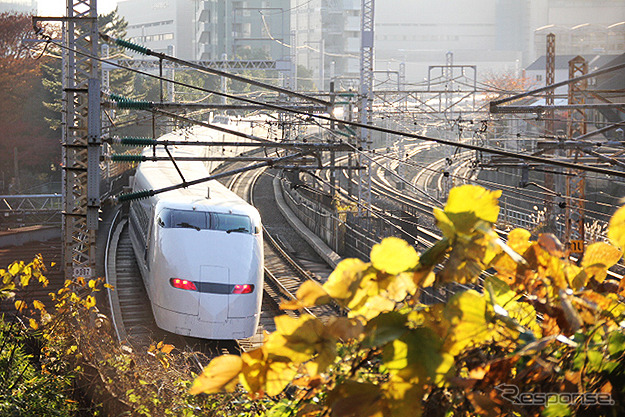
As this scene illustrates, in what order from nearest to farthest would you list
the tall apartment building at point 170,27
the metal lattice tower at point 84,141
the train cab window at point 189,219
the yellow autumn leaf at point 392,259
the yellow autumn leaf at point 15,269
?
1. the yellow autumn leaf at point 392,259
2. the yellow autumn leaf at point 15,269
3. the metal lattice tower at point 84,141
4. the train cab window at point 189,219
5. the tall apartment building at point 170,27

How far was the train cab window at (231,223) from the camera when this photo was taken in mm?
12984

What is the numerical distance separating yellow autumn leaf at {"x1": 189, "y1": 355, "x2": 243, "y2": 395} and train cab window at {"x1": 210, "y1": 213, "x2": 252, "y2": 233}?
11.6 m

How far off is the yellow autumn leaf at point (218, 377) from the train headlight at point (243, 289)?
36.3 feet

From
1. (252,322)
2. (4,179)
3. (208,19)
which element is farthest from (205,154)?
(208,19)

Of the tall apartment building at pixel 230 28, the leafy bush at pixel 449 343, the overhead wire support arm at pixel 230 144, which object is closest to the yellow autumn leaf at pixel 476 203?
the leafy bush at pixel 449 343

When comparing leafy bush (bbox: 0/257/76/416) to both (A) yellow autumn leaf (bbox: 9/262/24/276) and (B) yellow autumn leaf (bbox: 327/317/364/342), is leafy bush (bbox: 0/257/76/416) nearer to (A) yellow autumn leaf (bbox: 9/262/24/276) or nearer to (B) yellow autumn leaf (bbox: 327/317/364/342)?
(A) yellow autumn leaf (bbox: 9/262/24/276)

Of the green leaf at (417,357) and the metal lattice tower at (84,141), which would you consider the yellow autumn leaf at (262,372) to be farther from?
the metal lattice tower at (84,141)

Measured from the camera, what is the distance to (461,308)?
137 cm

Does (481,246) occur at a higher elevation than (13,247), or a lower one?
higher

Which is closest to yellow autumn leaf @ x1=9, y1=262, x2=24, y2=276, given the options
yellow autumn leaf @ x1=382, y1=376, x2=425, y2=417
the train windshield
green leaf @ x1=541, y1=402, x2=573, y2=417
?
yellow autumn leaf @ x1=382, y1=376, x2=425, y2=417

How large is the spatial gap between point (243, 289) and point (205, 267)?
0.73 meters

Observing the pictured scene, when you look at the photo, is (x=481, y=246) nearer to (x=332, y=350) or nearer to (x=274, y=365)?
(x=332, y=350)

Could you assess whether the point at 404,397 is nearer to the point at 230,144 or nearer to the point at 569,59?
the point at 230,144

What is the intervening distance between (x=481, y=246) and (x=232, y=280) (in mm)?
11190
